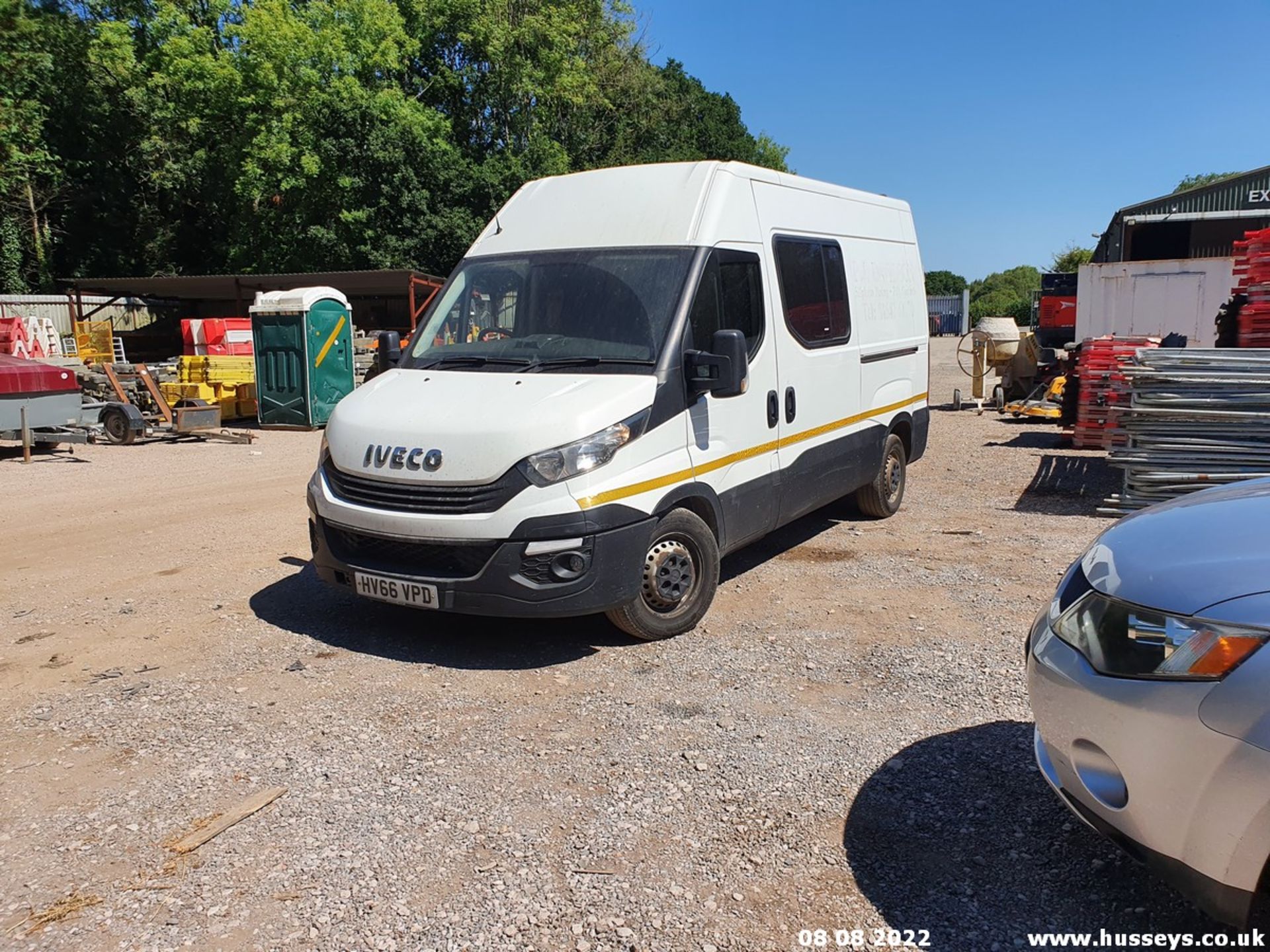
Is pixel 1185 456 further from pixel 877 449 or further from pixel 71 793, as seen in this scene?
pixel 71 793

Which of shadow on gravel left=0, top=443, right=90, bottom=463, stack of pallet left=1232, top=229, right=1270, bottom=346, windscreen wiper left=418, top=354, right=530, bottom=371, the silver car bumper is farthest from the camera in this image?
shadow on gravel left=0, top=443, right=90, bottom=463

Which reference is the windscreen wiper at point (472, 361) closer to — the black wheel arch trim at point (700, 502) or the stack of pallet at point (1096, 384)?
the black wheel arch trim at point (700, 502)

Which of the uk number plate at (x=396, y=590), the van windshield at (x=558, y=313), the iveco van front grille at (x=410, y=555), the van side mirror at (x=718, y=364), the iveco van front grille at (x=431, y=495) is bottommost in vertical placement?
the uk number plate at (x=396, y=590)

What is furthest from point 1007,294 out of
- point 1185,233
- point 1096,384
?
point 1096,384

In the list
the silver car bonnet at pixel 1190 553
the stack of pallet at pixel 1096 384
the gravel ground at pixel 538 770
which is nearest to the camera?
the silver car bonnet at pixel 1190 553

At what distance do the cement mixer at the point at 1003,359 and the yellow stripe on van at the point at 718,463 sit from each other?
1046 cm

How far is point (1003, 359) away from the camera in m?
17.5

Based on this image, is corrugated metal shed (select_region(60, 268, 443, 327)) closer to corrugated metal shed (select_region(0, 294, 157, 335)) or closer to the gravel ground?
corrugated metal shed (select_region(0, 294, 157, 335))

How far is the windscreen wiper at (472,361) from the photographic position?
5.21m

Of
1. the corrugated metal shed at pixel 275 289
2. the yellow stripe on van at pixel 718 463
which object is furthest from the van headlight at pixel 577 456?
the corrugated metal shed at pixel 275 289

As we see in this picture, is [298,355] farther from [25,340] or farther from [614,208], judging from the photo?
[614,208]

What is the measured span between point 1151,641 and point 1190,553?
30 cm

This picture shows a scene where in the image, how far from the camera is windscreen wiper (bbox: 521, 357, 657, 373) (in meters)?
4.97

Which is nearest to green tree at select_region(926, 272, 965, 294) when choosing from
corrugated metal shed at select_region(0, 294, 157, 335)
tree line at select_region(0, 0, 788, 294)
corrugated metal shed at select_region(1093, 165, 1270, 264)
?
tree line at select_region(0, 0, 788, 294)
